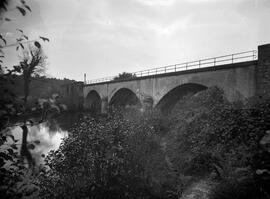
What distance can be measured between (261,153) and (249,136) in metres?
2.81

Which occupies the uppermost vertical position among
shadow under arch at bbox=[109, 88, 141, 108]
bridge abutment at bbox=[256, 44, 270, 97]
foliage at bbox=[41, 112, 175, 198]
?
bridge abutment at bbox=[256, 44, 270, 97]

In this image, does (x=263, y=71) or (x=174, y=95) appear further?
(x=174, y=95)

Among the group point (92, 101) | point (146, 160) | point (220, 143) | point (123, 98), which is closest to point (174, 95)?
point (220, 143)

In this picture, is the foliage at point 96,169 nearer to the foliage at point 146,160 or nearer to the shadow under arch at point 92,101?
the foliage at point 146,160

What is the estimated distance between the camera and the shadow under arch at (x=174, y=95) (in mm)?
17062

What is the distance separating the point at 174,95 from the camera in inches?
723

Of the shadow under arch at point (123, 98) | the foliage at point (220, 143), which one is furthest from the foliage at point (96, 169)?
the shadow under arch at point (123, 98)

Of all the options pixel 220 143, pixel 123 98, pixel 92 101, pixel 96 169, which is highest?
pixel 123 98

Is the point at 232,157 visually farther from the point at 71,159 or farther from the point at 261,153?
the point at 71,159

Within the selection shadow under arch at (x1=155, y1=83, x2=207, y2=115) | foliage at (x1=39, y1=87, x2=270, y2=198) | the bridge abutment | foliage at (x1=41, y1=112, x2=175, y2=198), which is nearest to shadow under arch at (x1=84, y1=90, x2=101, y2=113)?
shadow under arch at (x1=155, y1=83, x2=207, y2=115)

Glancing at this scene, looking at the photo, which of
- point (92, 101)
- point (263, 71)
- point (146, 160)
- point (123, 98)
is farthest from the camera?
point (92, 101)

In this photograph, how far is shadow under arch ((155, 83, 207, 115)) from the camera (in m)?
17.1

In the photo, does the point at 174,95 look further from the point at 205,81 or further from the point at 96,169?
the point at 96,169

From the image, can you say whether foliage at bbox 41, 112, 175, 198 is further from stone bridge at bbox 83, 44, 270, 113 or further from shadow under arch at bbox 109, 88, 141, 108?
shadow under arch at bbox 109, 88, 141, 108
